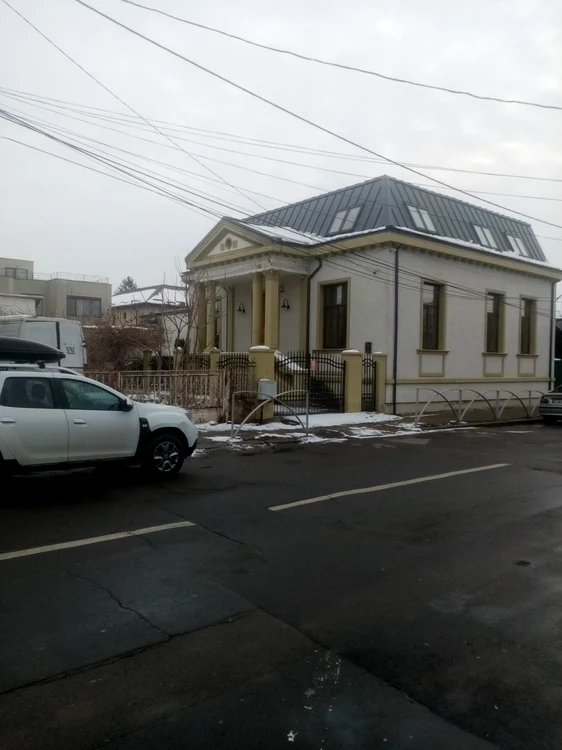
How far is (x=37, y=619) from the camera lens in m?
4.13

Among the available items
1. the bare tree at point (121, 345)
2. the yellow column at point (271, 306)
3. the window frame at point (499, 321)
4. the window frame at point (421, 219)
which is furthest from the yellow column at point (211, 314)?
the window frame at point (499, 321)

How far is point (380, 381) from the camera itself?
65.3 ft

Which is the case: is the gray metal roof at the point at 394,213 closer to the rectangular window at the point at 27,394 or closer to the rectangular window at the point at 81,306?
the rectangular window at the point at 27,394

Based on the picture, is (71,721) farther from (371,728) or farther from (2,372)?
(2,372)

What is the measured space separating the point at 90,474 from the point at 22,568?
14.0 ft

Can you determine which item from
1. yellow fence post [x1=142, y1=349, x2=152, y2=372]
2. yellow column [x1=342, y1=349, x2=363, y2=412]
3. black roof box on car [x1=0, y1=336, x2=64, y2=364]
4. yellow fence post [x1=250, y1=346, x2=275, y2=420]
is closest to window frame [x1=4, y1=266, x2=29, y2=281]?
yellow fence post [x1=142, y1=349, x2=152, y2=372]

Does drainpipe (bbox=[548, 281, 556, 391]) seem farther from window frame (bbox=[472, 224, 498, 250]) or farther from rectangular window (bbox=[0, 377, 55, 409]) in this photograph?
rectangular window (bbox=[0, 377, 55, 409])

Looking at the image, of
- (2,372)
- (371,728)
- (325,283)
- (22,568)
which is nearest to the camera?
(371,728)

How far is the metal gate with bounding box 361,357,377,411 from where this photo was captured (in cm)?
1980

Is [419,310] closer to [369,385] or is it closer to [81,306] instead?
[369,385]

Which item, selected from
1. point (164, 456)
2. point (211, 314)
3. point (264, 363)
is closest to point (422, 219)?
point (211, 314)

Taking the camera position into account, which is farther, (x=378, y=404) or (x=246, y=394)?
(x=378, y=404)

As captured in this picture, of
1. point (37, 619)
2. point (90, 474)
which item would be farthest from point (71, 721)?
point (90, 474)

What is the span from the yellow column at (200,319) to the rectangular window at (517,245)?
14.4 m
